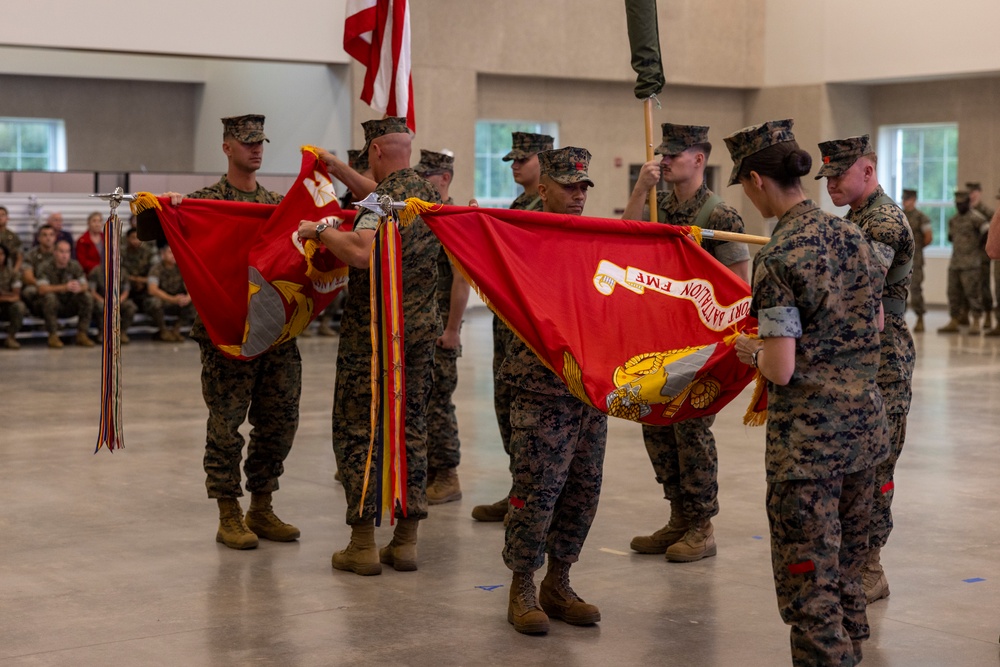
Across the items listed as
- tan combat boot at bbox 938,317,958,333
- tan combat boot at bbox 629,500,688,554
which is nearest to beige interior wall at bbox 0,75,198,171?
tan combat boot at bbox 938,317,958,333

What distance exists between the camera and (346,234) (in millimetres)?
4918

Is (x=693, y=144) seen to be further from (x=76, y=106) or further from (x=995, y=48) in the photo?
(x=76, y=106)

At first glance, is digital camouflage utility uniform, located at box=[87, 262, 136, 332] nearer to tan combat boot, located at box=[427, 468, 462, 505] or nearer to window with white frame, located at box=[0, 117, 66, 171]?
window with white frame, located at box=[0, 117, 66, 171]

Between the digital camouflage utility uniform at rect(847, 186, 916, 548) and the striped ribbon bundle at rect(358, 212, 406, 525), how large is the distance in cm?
172

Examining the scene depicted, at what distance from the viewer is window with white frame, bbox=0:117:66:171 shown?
2162 centimetres

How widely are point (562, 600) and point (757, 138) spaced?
202 centimetres

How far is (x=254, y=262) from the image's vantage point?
5602mm

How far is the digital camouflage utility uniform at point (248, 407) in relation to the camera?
5.68 meters

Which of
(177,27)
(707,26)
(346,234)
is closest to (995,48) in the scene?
(707,26)

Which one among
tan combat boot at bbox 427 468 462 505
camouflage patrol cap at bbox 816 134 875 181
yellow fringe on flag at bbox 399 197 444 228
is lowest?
tan combat boot at bbox 427 468 462 505

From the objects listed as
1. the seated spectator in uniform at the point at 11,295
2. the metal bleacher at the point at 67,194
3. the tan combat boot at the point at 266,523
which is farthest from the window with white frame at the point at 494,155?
the tan combat boot at the point at 266,523

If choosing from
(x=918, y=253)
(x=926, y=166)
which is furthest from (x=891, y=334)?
A: (x=926, y=166)

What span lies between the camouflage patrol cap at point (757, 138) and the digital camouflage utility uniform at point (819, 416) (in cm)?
20

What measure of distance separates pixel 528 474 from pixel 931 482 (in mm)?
3716
